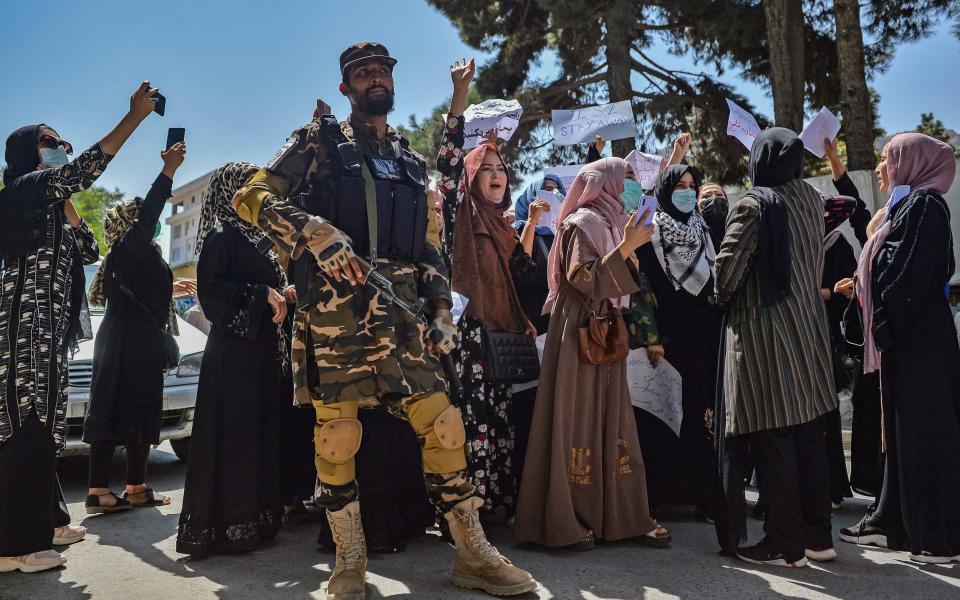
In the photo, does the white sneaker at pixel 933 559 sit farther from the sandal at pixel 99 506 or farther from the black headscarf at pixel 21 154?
the black headscarf at pixel 21 154

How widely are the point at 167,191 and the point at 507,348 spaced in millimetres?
2188

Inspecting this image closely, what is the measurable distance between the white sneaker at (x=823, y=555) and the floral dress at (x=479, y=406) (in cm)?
147

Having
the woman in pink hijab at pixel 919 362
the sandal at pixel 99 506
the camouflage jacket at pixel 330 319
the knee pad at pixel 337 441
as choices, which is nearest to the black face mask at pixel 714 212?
the woman in pink hijab at pixel 919 362

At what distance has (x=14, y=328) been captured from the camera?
3338mm

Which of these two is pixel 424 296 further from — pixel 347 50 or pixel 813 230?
pixel 813 230

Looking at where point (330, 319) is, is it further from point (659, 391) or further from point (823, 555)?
point (823, 555)

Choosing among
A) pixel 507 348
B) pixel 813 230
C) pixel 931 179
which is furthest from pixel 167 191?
pixel 931 179

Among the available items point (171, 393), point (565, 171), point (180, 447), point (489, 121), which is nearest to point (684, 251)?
point (565, 171)

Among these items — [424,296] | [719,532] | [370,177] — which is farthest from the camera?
[719,532]

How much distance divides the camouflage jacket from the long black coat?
1959mm

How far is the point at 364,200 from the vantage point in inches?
120

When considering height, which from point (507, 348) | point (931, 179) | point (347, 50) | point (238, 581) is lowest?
point (238, 581)

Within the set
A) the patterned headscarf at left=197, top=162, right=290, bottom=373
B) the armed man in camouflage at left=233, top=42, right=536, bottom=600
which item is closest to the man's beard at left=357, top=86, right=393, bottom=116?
the armed man in camouflage at left=233, top=42, right=536, bottom=600

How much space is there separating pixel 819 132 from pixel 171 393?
4892 mm
